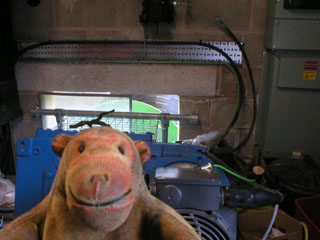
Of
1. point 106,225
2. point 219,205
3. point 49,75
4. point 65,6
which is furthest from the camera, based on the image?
point 49,75

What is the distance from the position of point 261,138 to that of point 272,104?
0.26 m

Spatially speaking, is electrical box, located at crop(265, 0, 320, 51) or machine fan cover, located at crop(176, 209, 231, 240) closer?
machine fan cover, located at crop(176, 209, 231, 240)

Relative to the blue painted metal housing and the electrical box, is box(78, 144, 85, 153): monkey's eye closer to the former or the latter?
the blue painted metal housing

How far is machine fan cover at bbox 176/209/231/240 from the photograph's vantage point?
73 cm

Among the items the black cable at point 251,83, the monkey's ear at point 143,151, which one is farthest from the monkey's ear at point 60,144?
the black cable at point 251,83

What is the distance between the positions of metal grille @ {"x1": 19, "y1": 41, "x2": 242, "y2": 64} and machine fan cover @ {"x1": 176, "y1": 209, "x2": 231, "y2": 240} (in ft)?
4.17

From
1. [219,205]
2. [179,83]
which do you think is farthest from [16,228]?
[179,83]

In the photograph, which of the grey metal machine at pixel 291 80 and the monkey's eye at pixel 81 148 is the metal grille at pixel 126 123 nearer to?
the grey metal machine at pixel 291 80

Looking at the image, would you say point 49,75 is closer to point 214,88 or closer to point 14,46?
point 14,46

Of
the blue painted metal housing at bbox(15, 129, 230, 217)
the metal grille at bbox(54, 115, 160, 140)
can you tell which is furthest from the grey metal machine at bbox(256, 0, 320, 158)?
the blue painted metal housing at bbox(15, 129, 230, 217)

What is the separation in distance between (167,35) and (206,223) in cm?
134

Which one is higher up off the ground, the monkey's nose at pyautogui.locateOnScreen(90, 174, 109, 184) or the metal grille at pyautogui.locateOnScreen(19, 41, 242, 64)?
the metal grille at pyautogui.locateOnScreen(19, 41, 242, 64)

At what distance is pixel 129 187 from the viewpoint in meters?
0.43

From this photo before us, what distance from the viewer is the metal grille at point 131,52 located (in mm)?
1822
